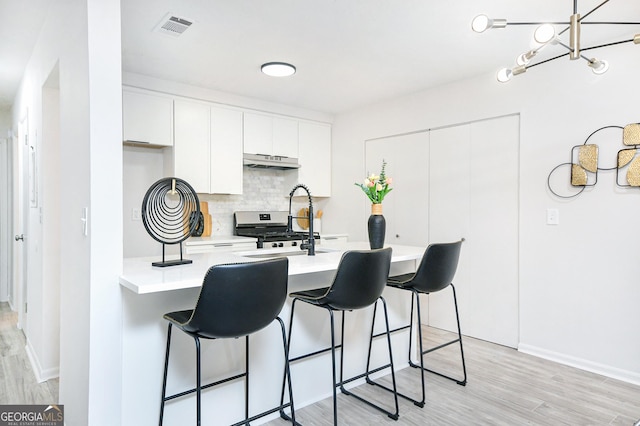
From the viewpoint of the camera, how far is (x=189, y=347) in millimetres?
1903

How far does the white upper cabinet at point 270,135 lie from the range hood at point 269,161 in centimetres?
6

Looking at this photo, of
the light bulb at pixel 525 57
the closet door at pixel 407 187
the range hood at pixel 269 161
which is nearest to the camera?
the light bulb at pixel 525 57

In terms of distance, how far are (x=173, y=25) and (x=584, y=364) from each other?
384 centimetres

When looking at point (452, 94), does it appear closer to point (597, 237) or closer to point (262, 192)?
point (597, 237)

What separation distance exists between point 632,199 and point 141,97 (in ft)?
13.5

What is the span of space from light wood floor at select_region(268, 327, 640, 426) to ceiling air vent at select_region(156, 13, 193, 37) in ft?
8.02

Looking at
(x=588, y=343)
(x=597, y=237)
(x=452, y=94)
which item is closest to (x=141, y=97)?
(x=452, y=94)

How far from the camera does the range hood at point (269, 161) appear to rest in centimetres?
436

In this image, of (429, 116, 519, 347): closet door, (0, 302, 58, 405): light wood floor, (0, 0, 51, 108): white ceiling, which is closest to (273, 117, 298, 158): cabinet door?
(429, 116, 519, 347): closet door

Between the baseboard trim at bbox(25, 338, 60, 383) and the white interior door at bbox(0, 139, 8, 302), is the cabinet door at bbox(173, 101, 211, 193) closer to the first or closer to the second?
the baseboard trim at bbox(25, 338, 60, 383)

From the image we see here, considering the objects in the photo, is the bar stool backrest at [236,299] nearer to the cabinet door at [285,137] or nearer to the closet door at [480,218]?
the closet door at [480,218]

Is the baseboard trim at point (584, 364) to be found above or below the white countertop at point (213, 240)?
below

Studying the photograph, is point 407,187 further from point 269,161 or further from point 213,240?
point 213,240

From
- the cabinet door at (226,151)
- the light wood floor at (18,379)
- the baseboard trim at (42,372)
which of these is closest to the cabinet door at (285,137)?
the cabinet door at (226,151)
